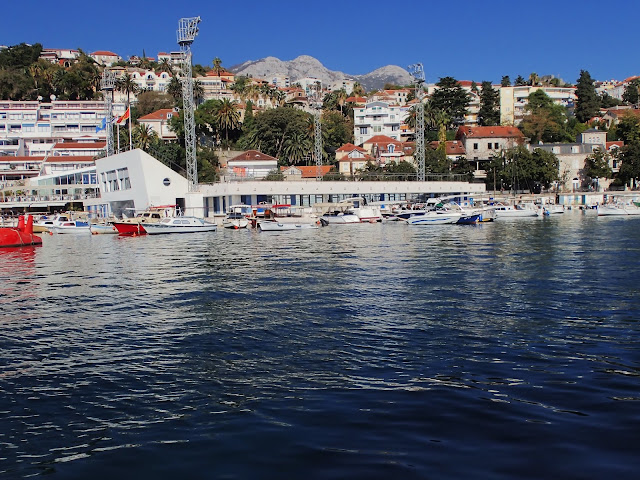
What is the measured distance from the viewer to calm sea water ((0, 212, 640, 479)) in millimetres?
8188

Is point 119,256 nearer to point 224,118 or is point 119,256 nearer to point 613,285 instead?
point 613,285

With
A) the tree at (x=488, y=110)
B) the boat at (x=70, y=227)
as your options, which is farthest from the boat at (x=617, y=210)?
the boat at (x=70, y=227)

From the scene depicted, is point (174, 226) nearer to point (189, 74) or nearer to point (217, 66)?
point (189, 74)

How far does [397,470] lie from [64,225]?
62996 millimetres

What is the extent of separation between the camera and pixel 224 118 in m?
107

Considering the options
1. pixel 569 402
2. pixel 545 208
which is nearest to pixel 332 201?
pixel 545 208

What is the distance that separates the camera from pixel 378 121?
119812 millimetres

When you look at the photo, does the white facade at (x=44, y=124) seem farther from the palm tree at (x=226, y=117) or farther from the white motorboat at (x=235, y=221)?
the white motorboat at (x=235, y=221)

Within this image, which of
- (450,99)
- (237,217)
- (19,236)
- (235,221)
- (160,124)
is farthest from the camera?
(450,99)

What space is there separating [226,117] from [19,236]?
62750 mm

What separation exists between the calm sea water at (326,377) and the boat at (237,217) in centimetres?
3971

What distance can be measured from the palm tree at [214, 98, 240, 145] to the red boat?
60643 mm

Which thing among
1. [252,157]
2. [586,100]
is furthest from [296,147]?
[586,100]

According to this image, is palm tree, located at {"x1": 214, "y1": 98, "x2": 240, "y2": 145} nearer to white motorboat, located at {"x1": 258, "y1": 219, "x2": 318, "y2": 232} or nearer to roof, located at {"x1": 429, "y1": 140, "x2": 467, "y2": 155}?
roof, located at {"x1": 429, "y1": 140, "x2": 467, "y2": 155}
